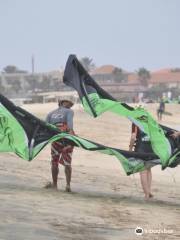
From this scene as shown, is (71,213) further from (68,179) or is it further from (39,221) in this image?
(68,179)

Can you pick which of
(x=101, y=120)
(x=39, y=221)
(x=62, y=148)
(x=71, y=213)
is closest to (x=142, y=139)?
(x=62, y=148)

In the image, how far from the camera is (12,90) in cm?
13488

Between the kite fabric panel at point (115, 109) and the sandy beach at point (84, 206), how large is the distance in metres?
0.78

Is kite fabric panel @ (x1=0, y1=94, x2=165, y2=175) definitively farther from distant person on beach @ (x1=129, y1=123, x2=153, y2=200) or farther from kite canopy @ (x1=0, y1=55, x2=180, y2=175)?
distant person on beach @ (x1=129, y1=123, x2=153, y2=200)

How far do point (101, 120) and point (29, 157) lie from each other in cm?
2603

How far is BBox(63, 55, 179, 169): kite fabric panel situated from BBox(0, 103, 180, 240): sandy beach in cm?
78

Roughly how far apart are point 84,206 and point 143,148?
5.90ft

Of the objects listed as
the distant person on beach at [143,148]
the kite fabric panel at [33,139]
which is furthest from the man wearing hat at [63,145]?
the distant person on beach at [143,148]

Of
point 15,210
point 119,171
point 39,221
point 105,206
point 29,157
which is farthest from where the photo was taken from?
point 119,171

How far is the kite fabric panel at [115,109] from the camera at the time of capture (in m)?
10.6

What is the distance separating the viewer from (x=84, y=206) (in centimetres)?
926

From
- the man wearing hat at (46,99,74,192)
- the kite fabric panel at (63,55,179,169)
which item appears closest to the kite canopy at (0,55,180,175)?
the kite fabric panel at (63,55,179,169)

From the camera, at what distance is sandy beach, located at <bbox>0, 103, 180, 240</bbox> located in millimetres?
7563

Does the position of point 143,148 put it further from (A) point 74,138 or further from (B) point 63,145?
(B) point 63,145
